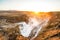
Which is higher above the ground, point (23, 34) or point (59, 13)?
point (59, 13)

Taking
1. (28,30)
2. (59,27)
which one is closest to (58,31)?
(59,27)

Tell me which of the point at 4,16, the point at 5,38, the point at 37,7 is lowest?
the point at 5,38

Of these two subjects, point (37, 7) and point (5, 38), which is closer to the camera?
point (5, 38)

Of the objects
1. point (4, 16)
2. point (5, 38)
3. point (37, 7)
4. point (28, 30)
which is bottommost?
point (5, 38)

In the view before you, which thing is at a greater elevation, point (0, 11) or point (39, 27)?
point (0, 11)

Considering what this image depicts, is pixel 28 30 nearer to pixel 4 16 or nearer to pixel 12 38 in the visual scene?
Answer: pixel 12 38

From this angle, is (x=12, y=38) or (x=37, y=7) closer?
(x=12, y=38)

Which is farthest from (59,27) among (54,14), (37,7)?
(37,7)

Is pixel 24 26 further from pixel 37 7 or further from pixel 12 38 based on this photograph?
pixel 37 7
